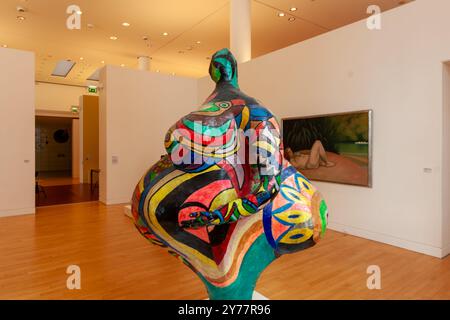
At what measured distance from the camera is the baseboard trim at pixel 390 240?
374 cm

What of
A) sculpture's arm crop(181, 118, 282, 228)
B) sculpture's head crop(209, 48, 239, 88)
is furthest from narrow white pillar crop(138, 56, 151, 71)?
sculpture's arm crop(181, 118, 282, 228)

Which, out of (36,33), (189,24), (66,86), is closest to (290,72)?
(189,24)

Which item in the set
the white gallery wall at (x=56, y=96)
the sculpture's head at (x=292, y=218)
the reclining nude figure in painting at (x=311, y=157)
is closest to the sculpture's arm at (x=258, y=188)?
the sculpture's head at (x=292, y=218)

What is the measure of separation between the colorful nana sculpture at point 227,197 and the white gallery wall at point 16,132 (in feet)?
19.9

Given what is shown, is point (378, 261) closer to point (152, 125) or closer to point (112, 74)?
point (152, 125)

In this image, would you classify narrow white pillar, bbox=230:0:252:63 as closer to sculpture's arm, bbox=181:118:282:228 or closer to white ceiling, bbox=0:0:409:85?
white ceiling, bbox=0:0:409:85

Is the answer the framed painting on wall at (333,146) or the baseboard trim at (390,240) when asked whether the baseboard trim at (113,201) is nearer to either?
the framed painting on wall at (333,146)

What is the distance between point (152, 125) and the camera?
789cm

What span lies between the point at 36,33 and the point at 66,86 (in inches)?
265

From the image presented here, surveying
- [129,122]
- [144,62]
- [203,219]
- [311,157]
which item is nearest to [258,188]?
A: [203,219]

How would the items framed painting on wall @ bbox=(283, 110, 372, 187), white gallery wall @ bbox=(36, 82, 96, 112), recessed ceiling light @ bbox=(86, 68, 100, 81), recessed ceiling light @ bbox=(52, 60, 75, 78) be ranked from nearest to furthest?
framed painting on wall @ bbox=(283, 110, 372, 187) → recessed ceiling light @ bbox=(52, 60, 75, 78) → recessed ceiling light @ bbox=(86, 68, 100, 81) → white gallery wall @ bbox=(36, 82, 96, 112)

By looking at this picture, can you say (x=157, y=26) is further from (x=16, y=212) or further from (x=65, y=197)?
(x=16, y=212)

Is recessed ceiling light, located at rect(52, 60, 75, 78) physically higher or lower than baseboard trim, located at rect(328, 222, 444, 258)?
higher

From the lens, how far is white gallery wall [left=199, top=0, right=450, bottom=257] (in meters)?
3.73
